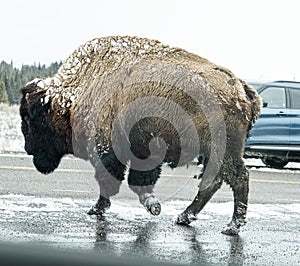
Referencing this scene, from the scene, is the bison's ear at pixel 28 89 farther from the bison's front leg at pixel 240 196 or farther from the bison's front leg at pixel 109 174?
the bison's front leg at pixel 240 196

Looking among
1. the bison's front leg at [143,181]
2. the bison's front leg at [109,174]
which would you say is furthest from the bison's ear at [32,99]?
the bison's front leg at [143,181]

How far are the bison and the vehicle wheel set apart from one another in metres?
7.49

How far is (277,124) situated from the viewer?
1165 cm

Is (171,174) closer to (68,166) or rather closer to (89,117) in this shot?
(68,166)

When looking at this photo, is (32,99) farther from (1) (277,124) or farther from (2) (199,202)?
(1) (277,124)

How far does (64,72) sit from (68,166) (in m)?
4.89

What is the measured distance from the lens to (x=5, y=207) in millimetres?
5648

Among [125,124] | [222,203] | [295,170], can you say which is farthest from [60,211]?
[295,170]

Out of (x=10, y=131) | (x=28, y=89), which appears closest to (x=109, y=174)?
(x=28, y=89)

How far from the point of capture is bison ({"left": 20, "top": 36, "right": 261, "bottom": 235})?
16.1 ft

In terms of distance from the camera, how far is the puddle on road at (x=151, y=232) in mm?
4035

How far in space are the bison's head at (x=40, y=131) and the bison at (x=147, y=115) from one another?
0.01 metres

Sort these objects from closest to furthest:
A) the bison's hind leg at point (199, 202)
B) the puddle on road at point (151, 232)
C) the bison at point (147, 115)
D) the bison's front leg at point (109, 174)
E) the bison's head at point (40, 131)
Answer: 1. the puddle on road at point (151, 232)
2. the bison at point (147, 115)
3. the bison's front leg at point (109, 174)
4. the bison's hind leg at point (199, 202)
5. the bison's head at point (40, 131)

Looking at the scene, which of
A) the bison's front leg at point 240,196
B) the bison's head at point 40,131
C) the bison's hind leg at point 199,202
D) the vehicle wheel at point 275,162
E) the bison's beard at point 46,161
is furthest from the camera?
the vehicle wheel at point 275,162
